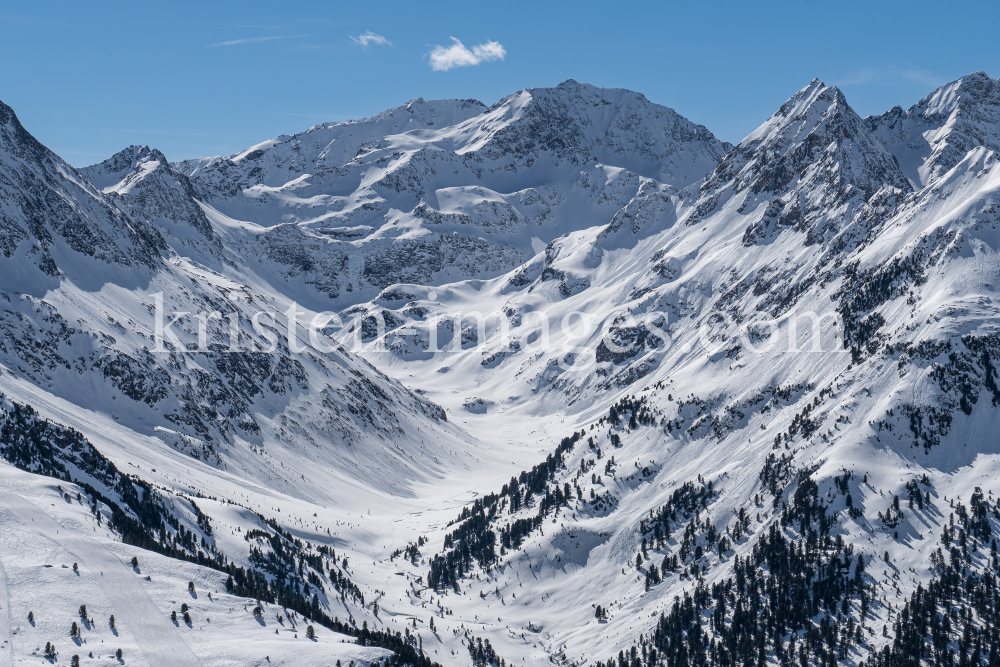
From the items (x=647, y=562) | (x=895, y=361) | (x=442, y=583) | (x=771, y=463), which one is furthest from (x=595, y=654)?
(x=895, y=361)

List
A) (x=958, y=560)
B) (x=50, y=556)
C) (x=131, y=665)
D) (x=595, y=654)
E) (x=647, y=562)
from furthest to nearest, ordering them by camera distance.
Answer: (x=647, y=562), (x=595, y=654), (x=958, y=560), (x=50, y=556), (x=131, y=665)

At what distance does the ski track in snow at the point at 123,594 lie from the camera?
304ft

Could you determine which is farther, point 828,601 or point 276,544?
point 276,544

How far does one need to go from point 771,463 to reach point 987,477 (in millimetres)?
42157

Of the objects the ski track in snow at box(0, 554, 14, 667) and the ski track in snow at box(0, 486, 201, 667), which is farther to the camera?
the ski track in snow at box(0, 486, 201, 667)

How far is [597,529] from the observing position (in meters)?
199

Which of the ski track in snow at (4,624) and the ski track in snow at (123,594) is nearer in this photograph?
the ski track in snow at (4,624)

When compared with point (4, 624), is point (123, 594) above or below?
above

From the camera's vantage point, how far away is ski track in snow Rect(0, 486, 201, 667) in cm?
9275

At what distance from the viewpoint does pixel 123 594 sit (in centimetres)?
10131

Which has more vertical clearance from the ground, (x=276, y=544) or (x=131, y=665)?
(x=276, y=544)

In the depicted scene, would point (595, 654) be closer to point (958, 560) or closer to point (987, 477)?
point (958, 560)

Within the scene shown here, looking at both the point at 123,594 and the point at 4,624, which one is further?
the point at 123,594

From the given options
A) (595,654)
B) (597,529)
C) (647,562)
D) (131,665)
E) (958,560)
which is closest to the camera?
(131,665)
